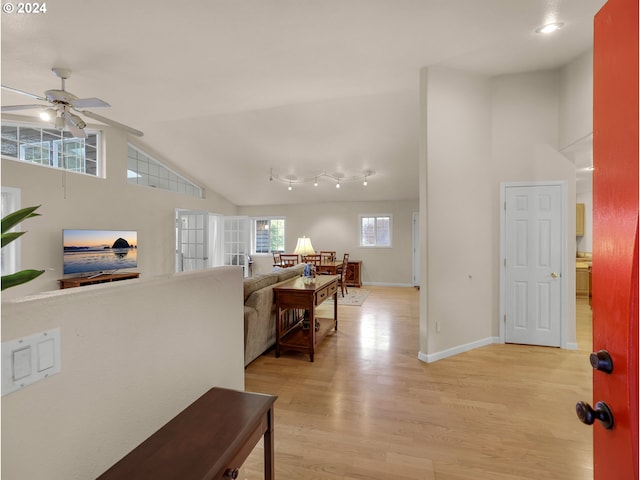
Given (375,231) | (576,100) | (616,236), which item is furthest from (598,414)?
(375,231)

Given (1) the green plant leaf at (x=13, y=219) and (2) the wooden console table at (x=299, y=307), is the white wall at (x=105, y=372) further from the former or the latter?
(2) the wooden console table at (x=299, y=307)

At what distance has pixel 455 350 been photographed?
11.0 ft

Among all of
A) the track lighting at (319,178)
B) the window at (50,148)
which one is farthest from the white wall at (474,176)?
the window at (50,148)

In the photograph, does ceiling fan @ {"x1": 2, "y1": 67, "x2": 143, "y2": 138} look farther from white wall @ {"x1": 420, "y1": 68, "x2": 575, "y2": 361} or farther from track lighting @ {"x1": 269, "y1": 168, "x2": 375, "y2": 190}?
track lighting @ {"x1": 269, "y1": 168, "x2": 375, "y2": 190}

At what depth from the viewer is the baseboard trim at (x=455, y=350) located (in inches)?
124

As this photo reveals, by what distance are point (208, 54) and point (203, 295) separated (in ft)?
7.67

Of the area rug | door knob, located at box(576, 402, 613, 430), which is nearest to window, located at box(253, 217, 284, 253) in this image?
the area rug

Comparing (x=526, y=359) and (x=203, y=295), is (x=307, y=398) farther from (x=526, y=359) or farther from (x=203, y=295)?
(x=526, y=359)

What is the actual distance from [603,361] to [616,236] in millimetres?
327

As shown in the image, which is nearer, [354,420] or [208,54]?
[354,420]

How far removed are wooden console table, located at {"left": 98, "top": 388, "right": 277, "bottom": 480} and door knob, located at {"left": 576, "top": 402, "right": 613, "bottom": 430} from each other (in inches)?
37.8

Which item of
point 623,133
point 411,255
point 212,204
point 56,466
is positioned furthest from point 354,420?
point 212,204

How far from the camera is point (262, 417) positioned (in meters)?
1.10

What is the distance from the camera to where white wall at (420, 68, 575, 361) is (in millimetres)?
3262
